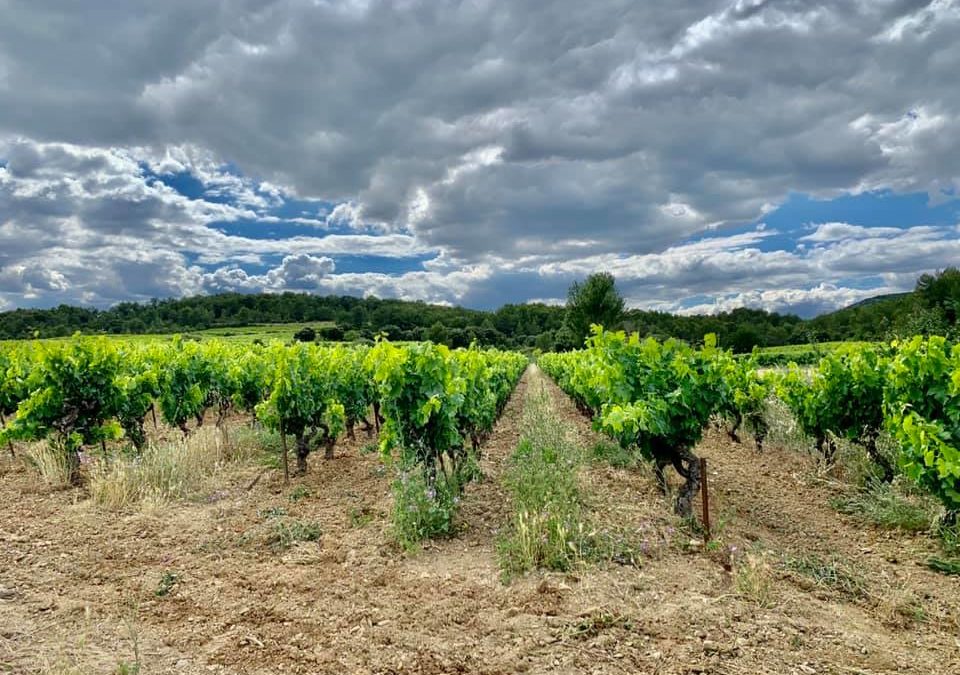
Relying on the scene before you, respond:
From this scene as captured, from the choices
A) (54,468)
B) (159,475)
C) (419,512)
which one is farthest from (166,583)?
(54,468)

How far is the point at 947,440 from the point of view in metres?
5.66

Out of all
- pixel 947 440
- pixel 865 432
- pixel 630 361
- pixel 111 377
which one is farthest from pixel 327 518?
pixel 865 432

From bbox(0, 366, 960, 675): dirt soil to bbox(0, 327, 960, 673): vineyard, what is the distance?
25 mm

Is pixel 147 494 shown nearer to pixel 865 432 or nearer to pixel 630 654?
pixel 630 654

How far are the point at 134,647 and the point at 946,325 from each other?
28037 mm

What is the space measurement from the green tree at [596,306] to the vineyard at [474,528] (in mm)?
57883

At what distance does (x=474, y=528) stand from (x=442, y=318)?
66.7m

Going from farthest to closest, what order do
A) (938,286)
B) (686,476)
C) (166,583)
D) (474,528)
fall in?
(938,286) < (686,476) < (474,528) < (166,583)

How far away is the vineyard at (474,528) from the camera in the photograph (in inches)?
161

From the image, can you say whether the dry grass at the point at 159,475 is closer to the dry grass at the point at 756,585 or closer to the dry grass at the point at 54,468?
the dry grass at the point at 54,468

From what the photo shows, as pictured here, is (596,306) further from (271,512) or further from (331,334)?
(271,512)

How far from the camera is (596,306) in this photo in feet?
226

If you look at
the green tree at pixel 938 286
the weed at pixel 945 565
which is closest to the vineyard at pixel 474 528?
the weed at pixel 945 565

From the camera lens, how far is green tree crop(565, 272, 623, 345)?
68500mm
